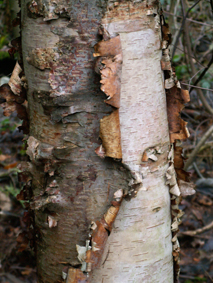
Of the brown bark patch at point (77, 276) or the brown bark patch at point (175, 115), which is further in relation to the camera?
Result: the brown bark patch at point (175, 115)

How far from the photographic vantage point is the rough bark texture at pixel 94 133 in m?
0.72

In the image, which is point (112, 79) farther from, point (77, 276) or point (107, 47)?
point (77, 276)

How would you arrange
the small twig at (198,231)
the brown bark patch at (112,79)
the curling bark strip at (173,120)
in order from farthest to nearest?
the small twig at (198,231) → the curling bark strip at (173,120) → the brown bark patch at (112,79)

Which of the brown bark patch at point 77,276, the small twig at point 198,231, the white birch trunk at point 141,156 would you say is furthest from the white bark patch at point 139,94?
the small twig at point 198,231

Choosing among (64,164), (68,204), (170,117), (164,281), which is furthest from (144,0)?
(164,281)

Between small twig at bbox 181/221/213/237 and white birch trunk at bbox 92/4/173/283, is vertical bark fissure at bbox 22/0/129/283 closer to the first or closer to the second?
white birch trunk at bbox 92/4/173/283

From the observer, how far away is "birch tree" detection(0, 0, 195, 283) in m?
0.72

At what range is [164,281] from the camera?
0.91 m

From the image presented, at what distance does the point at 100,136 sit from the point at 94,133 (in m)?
0.03

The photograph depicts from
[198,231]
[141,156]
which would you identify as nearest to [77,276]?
[141,156]

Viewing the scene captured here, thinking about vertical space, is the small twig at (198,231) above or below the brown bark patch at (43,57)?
below

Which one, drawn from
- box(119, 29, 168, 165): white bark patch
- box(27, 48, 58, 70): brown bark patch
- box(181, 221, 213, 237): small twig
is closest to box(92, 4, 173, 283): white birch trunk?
box(119, 29, 168, 165): white bark patch

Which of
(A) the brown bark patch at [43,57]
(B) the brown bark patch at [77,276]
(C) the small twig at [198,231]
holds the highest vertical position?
(A) the brown bark patch at [43,57]

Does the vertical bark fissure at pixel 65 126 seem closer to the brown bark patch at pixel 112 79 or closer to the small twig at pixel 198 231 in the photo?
the brown bark patch at pixel 112 79
